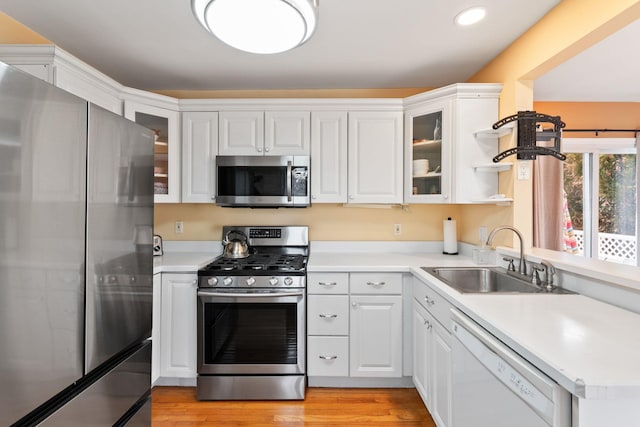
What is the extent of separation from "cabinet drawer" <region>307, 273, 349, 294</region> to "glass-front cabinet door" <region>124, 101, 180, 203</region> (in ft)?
4.25

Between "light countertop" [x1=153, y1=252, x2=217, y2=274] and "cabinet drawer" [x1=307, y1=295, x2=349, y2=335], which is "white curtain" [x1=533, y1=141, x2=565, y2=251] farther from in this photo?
"light countertop" [x1=153, y1=252, x2=217, y2=274]

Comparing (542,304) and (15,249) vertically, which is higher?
(15,249)

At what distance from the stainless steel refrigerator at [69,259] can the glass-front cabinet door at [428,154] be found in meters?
1.91

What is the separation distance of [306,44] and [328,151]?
2.64ft

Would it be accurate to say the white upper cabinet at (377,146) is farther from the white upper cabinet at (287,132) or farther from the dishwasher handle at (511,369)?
the dishwasher handle at (511,369)

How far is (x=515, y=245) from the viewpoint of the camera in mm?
2152

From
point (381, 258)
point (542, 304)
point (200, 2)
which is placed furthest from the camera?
point (381, 258)

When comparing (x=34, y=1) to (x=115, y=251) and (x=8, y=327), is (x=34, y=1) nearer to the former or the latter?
(x=115, y=251)

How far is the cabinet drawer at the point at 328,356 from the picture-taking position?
2.25 metres

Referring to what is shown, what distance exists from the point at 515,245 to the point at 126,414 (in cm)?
231

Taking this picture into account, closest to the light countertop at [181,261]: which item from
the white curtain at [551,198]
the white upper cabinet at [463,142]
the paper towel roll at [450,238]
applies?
the white upper cabinet at [463,142]

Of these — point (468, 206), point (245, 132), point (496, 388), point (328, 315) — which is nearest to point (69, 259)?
point (496, 388)

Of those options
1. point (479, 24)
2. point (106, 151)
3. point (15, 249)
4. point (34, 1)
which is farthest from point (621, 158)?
point (34, 1)

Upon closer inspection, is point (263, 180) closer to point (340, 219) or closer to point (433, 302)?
point (340, 219)
